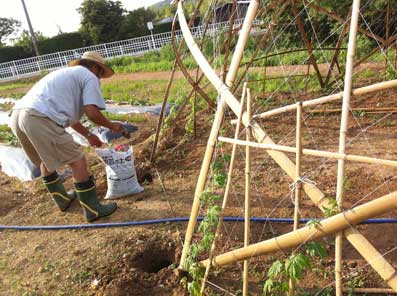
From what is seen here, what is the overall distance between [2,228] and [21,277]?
937 mm

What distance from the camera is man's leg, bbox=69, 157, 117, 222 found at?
3420 millimetres

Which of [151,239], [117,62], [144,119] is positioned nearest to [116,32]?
[117,62]

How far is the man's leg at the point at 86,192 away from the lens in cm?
342

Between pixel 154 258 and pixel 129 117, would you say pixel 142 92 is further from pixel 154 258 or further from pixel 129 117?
pixel 154 258

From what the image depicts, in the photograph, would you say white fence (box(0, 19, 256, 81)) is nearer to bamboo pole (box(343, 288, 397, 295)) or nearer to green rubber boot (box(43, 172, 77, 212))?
green rubber boot (box(43, 172, 77, 212))

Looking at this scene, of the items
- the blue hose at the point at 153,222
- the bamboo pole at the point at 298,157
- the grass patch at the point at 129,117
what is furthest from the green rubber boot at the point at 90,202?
the grass patch at the point at 129,117

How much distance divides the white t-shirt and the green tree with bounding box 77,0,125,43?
2006 cm

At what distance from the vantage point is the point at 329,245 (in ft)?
8.70

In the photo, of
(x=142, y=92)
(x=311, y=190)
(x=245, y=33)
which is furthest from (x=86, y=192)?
(x=142, y=92)

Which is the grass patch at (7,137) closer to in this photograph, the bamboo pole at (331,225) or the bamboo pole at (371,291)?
the bamboo pole at (331,225)

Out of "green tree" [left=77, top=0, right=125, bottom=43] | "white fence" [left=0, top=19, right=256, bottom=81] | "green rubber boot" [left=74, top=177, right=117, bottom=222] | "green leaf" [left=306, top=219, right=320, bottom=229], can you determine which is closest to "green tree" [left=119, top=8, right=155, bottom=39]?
"green tree" [left=77, top=0, right=125, bottom=43]

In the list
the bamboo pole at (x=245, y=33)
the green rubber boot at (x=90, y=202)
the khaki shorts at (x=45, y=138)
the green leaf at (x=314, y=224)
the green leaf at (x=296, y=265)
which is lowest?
the green rubber boot at (x=90, y=202)

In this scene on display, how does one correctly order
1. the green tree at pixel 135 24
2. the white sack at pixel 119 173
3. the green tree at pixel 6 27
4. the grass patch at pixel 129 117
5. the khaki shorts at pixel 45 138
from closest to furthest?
the khaki shorts at pixel 45 138, the white sack at pixel 119 173, the grass patch at pixel 129 117, the green tree at pixel 135 24, the green tree at pixel 6 27

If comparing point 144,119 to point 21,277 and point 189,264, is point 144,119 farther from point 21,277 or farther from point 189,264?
point 189,264
